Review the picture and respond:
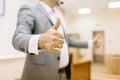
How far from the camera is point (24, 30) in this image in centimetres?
81

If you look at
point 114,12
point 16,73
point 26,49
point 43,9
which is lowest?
point 16,73

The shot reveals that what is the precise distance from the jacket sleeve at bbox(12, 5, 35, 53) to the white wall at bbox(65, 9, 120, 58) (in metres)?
7.23

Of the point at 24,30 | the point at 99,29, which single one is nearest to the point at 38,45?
the point at 24,30

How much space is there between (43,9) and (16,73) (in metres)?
2.83

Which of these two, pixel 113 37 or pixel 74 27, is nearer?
pixel 113 37

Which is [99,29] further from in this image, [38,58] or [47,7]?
[38,58]

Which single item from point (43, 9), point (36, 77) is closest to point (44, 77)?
point (36, 77)

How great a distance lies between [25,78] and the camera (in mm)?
1000

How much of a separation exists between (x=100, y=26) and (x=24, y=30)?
8087 millimetres

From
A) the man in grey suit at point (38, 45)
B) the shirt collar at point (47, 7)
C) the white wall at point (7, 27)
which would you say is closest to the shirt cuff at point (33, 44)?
the man in grey suit at point (38, 45)

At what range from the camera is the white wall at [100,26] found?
800 cm

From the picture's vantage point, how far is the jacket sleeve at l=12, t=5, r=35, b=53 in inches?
28.5

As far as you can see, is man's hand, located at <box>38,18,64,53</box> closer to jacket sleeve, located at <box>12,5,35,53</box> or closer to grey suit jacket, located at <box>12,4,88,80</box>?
jacket sleeve, located at <box>12,5,35,53</box>

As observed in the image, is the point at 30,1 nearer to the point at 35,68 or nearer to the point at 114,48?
the point at 35,68
